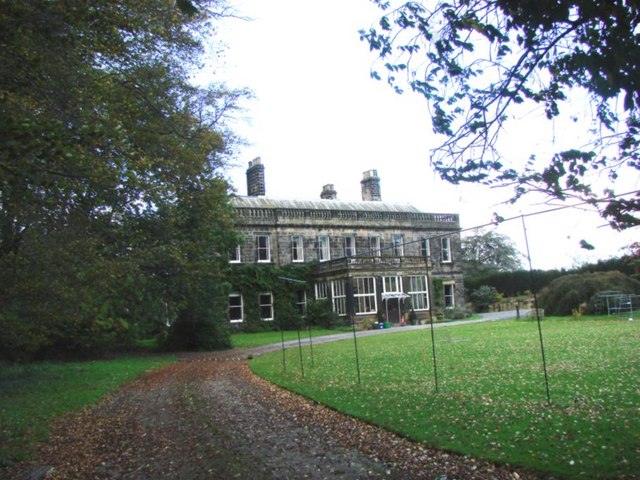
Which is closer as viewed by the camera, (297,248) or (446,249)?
(297,248)

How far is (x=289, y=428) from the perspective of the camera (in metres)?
7.93

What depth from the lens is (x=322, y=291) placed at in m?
36.5

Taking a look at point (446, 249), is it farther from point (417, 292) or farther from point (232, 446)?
point (232, 446)

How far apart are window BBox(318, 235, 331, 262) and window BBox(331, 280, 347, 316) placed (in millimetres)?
3350

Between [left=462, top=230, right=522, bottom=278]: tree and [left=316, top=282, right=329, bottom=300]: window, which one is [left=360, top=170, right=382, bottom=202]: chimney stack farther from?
[left=462, top=230, right=522, bottom=278]: tree

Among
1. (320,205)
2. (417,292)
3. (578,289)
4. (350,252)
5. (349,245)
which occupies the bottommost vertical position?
(578,289)

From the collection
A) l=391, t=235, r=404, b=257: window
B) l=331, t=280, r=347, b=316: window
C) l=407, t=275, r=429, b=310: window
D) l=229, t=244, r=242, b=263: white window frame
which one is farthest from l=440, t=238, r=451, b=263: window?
l=229, t=244, r=242, b=263: white window frame

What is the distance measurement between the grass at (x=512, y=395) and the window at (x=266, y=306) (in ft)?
61.7

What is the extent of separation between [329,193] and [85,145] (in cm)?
3726

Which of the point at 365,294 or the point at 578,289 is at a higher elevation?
the point at 365,294

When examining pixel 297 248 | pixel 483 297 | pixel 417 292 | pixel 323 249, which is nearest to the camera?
pixel 417 292

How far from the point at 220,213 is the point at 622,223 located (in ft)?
46.0

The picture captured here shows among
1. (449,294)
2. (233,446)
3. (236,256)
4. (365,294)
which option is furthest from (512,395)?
(449,294)

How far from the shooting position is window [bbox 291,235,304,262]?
3766 centimetres
